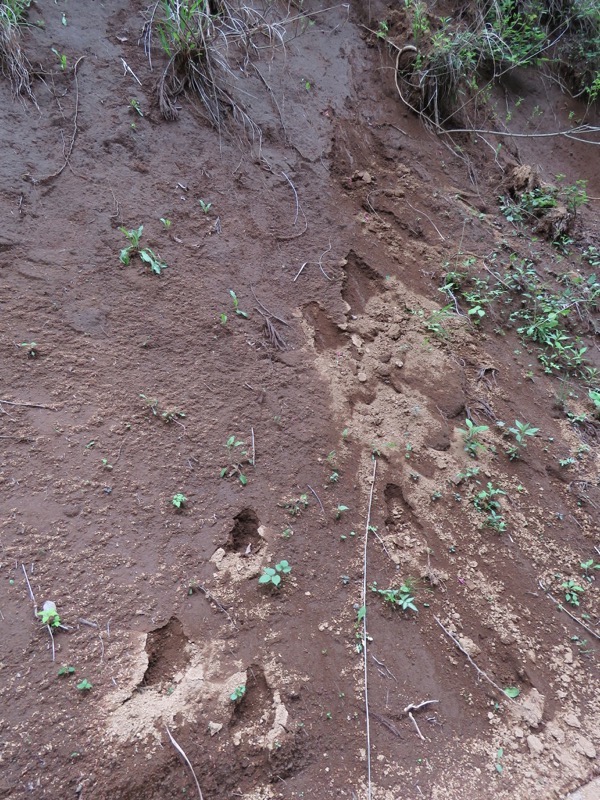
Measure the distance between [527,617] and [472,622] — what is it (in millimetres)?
296

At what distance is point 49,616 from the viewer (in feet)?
6.14

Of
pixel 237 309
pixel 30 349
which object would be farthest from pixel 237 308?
pixel 30 349

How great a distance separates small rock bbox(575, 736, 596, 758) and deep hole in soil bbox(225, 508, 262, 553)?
1.57 m

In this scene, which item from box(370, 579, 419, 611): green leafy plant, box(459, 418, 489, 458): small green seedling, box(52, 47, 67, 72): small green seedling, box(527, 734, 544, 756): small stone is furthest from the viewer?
box(52, 47, 67, 72): small green seedling

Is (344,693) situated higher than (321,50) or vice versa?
(321,50)

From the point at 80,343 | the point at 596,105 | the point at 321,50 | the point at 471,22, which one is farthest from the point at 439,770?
the point at 596,105

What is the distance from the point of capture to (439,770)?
1933 mm

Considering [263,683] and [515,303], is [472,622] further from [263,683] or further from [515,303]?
[515,303]

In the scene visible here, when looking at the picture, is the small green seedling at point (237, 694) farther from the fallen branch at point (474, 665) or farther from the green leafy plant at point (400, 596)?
the fallen branch at point (474, 665)

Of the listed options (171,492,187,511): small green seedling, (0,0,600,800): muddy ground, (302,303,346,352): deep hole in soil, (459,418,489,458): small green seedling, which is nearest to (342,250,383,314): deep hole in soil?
(0,0,600,800): muddy ground

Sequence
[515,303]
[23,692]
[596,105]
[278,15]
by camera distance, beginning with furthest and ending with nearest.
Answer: [596,105] < [278,15] < [515,303] < [23,692]

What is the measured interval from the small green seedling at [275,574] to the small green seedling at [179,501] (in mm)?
481

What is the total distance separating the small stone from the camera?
2031mm

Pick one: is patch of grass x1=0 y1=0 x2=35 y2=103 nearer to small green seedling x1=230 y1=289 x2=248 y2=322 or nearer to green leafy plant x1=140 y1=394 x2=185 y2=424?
small green seedling x1=230 y1=289 x2=248 y2=322
